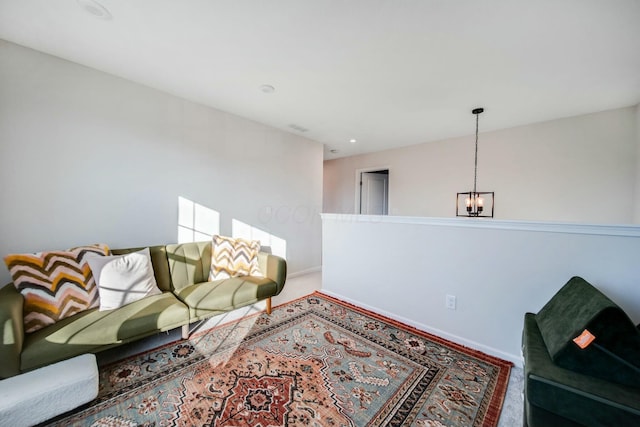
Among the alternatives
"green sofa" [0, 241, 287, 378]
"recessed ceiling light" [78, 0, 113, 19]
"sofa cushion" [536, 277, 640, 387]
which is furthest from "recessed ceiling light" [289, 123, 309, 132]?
"sofa cushion" [536, 277, 640, 387]

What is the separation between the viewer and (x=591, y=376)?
111cm

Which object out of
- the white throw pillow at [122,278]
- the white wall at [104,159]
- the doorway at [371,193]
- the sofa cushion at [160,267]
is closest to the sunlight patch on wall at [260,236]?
the white wall at [104,159]

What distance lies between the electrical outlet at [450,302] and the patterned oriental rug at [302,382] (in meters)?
0.31

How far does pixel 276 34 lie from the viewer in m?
1.80

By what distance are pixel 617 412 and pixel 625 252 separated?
1.09 meters

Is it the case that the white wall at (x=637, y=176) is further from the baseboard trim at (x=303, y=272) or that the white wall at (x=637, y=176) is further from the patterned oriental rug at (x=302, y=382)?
the baseboard trim at (x=303, y=272)

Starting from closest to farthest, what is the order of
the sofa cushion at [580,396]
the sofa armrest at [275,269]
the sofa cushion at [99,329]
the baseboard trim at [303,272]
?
the sofa cushion at [580,396]
the sofa cushion at [99,329]
the sofa armrest at [275,269]
the baseboard trim at [303,272]

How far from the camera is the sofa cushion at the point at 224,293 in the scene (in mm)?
2168

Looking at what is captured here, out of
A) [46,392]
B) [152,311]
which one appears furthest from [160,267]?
[46,392]

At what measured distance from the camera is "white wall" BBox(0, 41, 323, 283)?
1994mm

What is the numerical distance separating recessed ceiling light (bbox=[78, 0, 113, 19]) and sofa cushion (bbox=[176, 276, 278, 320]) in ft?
7.28

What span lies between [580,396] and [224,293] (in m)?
2.40

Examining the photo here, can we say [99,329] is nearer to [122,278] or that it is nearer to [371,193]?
[122,278]

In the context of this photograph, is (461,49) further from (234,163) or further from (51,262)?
(51,262)
